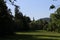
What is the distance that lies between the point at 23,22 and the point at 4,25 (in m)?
52.7

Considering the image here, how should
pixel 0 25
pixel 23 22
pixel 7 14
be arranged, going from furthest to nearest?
pixel 23 22, pixel 7 14, pixel 0 25

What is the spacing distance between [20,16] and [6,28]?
55495 millimetres

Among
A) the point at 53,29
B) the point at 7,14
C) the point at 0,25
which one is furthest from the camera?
the point at 53,29

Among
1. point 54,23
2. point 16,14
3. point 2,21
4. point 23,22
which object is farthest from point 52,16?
point 2,21

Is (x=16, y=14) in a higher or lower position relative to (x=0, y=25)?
higher

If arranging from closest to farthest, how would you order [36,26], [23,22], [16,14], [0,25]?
[0,25]
[23,22]
[16,14]
[36,26]

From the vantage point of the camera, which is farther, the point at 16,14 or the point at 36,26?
the point at 36,26

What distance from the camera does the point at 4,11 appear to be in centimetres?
5553

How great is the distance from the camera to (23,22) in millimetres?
106938

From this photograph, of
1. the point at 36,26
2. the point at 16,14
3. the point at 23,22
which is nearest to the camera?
the point at 23,22

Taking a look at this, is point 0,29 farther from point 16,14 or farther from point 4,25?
point 16,14

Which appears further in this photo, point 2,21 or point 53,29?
point 53,29

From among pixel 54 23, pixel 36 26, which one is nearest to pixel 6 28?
pixel 54 23

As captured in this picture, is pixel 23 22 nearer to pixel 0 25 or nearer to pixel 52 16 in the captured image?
pixel 52 16
